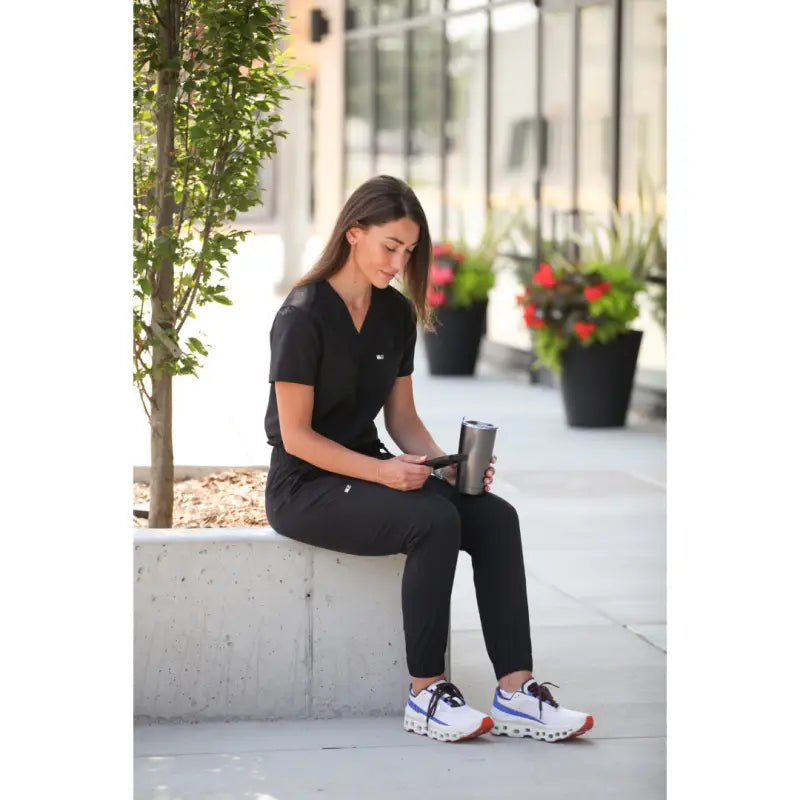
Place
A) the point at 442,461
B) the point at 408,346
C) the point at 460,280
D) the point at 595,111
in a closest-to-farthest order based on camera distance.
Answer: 1. the point at 442,461
2. the point at 408,346
3. the point at 595,111
4. the point at 460,280

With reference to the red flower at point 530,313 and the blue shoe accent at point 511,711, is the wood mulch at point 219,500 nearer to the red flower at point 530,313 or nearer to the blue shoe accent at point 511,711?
the blue shoe accent at point 511,711

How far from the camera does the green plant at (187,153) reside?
15.7ft

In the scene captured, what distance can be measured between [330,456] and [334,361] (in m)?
0.25

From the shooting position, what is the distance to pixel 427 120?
16.0m

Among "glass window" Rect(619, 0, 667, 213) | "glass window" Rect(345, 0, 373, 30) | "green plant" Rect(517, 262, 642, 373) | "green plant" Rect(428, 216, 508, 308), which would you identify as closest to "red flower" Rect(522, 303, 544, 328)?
"green plant" Rect(517, 262, 642, 373)

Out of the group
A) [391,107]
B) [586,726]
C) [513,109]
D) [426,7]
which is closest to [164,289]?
[586,726]

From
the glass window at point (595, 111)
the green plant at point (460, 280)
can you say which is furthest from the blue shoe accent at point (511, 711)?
the green plant at point (460, 280)

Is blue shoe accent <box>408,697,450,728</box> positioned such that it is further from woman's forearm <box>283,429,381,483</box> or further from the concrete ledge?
woman's forearm <box>283,429,381,483</box>

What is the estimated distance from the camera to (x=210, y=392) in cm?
1123

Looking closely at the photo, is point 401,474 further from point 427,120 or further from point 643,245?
point 427,120

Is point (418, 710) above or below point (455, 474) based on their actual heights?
below

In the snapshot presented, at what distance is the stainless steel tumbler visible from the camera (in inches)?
164
